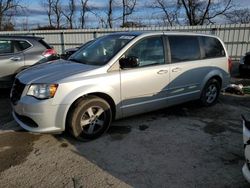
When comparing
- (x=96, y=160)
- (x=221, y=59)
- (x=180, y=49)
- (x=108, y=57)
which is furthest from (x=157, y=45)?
(x=96, y=160)

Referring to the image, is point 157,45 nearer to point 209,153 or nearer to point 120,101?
point 120,101

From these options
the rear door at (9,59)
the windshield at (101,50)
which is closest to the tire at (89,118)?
the windshield at (101,50)

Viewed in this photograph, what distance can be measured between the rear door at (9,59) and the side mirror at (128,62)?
352 cm

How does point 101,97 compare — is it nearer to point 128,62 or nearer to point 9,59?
point 128,62

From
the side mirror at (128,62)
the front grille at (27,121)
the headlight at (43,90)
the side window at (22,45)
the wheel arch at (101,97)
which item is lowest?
the front grille at (27,121)

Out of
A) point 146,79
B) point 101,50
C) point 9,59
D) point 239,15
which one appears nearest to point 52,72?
point 101,50

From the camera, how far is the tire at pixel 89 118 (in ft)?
13.5

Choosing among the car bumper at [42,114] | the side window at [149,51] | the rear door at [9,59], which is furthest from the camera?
the rear door at [9,59]

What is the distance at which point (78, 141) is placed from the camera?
4.30m

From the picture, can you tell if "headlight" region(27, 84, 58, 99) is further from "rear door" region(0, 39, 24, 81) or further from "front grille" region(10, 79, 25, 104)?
"rear door" region(0, 39, 24, 81)

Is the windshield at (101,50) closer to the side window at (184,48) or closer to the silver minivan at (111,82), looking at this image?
the silver minivan at (111,82)

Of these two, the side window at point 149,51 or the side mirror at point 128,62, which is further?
the side window at point 149,51

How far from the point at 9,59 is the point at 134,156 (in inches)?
180

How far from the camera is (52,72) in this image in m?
4.24
